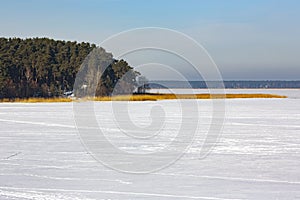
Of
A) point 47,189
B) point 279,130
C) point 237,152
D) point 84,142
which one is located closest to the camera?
point 47,189

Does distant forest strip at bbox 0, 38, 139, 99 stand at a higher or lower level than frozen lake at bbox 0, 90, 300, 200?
higher

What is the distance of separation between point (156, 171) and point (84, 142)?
163 inches

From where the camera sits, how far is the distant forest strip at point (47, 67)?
159ft

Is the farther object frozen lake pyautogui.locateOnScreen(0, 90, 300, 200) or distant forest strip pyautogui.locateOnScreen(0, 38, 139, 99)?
distant forest strip pyautogui.locateOnScreen(0, 38, 139, 99)

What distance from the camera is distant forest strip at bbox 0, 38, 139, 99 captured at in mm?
48500

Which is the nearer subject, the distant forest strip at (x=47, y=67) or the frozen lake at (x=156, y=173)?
the frozen lake at (x=156, y=173)

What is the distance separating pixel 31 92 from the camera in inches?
1978

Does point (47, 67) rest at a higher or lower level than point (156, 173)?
higher

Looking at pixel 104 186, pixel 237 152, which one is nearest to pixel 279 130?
pixel 237 152

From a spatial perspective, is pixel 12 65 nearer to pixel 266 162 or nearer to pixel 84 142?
pixel 84 142

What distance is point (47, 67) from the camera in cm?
5250

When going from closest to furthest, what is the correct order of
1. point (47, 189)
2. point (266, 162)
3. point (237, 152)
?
point (47, 189), point (266, 162), point (237, 152)

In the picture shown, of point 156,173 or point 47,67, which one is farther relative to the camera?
point 47,67

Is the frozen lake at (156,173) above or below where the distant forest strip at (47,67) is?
below
